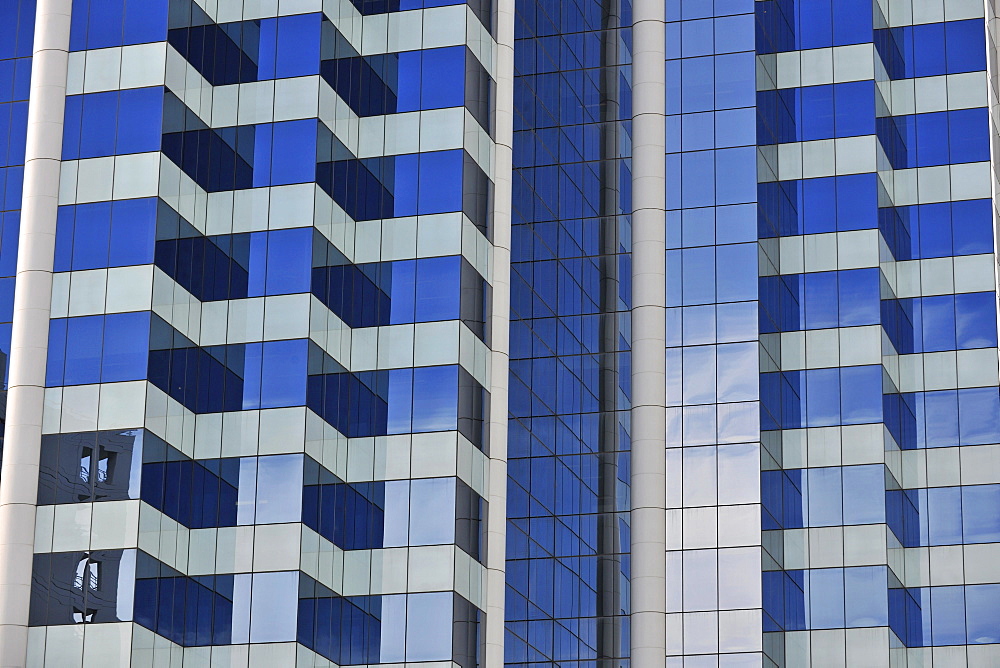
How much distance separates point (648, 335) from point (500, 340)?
43.3 feet

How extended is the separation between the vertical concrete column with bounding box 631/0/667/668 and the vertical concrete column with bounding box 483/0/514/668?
787 cm

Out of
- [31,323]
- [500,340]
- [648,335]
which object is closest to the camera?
[31,323]

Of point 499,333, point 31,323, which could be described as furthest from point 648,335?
point 31,323

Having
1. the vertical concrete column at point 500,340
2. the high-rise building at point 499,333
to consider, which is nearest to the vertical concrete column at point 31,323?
the high-rise building at point 499,333

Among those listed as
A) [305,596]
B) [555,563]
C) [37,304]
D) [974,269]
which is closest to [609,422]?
[555,563]

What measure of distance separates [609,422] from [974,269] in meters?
20.2

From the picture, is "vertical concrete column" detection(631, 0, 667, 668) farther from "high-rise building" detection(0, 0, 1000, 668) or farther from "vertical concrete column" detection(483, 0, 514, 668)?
"vertical concrete column" detection(483, 0, 514, 668)

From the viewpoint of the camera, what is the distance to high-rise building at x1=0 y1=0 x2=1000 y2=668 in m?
71.1

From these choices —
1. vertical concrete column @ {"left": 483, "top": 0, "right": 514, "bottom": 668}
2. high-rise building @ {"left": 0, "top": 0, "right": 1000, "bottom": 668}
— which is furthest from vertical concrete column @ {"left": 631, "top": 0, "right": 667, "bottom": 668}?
vertical concrete column @ {"left": 483, "top": 0, "right": 514, "bottom": 668}

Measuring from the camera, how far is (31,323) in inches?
2847

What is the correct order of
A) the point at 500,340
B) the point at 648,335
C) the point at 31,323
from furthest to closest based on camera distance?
the point at 648,335 → the point at 500,340 → the point at 31,323

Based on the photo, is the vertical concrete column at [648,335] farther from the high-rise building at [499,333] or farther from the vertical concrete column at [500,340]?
the vertical concrete column at [500,340]

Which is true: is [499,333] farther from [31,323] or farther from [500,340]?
[31,323]

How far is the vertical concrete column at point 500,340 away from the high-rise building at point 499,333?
0.66ft
